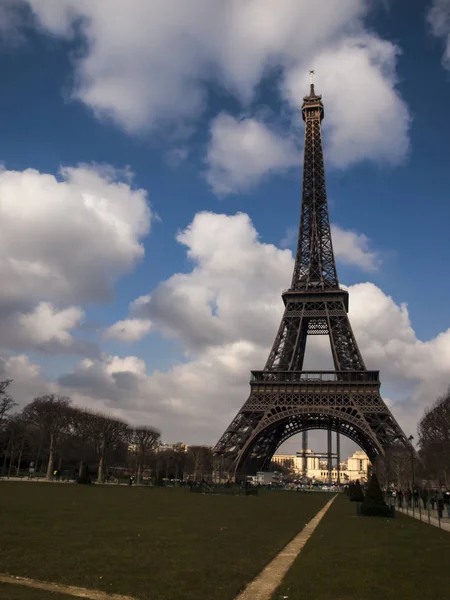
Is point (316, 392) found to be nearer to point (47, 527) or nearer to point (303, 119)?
point (303, 119)

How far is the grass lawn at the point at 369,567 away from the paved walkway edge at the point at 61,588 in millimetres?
3679

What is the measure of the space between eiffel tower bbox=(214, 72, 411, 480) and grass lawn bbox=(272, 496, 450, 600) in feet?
166

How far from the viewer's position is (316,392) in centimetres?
8238

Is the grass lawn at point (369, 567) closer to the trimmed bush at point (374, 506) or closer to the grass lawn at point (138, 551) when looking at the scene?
the grass lawn at point (138, 551)

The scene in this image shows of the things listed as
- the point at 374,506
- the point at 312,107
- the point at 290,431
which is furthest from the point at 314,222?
the point at 374,506

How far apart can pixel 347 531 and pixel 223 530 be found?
6.50m

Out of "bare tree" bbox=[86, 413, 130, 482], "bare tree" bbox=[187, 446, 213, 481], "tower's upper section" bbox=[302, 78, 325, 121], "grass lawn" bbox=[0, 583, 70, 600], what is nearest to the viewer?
"grass lawn" bbox=[0, 583, 70, 600]

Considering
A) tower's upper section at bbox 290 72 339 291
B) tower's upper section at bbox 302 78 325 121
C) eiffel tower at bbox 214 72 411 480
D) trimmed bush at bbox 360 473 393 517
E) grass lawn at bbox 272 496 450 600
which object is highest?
tower's upper section at bbox 302 78 325 121

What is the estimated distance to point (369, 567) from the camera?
15.9 meters

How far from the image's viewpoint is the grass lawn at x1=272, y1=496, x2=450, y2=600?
1260 cm

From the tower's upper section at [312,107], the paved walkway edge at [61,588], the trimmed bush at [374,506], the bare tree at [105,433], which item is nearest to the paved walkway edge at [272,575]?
the paved walkway edge at [61,588]

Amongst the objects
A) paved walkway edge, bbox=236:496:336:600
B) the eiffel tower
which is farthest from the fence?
the eiffel tower

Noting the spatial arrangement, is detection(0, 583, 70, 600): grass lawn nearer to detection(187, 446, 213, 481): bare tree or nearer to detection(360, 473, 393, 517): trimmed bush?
detection(360, 473, 393, 517): trimmed bush

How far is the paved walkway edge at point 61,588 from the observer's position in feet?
36.9
